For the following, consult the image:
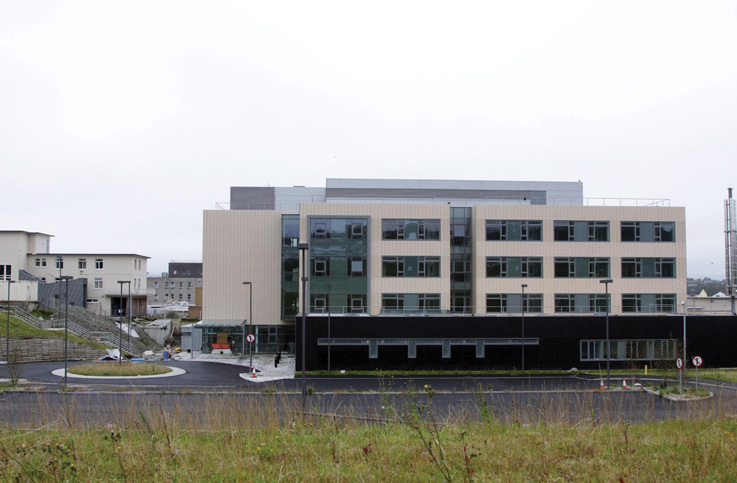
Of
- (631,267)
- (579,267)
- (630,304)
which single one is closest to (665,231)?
(631,267)

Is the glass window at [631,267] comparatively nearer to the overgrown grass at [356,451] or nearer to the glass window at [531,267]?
the glass window at [531,267]

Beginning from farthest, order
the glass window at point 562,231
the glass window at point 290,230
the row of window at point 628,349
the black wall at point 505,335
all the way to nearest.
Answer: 1. the glass window at point 290,230
2. the glass window at point 562,231
3. the row of window at point 628,349
4. the black wall at point 505,335

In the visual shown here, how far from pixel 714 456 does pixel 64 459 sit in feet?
29.1

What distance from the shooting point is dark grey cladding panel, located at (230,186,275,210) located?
4703 cm

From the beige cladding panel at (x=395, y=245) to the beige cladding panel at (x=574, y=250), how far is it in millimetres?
2420

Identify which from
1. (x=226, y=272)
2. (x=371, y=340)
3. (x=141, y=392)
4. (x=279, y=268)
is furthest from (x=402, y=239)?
(x=141, y=392)

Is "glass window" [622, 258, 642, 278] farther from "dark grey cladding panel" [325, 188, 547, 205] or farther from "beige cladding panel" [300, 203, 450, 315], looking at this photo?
"beige cladding panel" [300, 203, 450, 315]

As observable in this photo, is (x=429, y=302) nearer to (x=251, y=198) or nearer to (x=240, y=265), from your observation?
(x=240, y=265)

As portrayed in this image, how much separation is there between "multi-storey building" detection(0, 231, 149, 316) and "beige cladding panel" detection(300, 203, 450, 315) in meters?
29.3

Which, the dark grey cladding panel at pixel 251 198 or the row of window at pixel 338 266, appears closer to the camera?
the row of window at pixel 338 266

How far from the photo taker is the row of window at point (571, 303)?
3859cm

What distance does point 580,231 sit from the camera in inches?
1554

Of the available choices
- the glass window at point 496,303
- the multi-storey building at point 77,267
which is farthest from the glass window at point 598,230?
the multi-storey building at point 77,267

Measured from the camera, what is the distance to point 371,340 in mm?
34312
